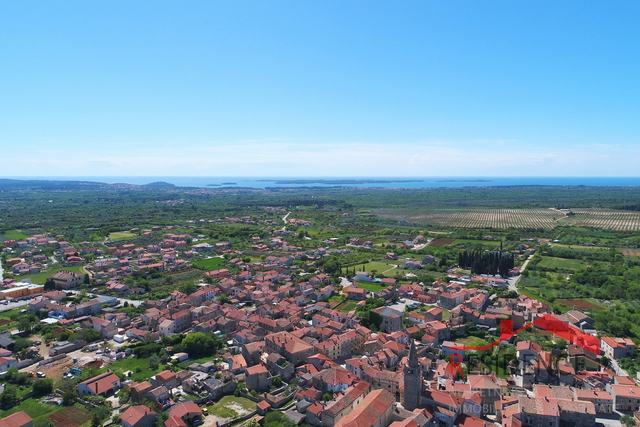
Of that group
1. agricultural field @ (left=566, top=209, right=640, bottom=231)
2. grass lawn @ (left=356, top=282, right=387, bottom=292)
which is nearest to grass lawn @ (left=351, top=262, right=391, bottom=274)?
grass lawn @ (left=356, top=282, right=387, bottom=292)

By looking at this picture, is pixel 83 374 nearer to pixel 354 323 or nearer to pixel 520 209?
pixel 354 323

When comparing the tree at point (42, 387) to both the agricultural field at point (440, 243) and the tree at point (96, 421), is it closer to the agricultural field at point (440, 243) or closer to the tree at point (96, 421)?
the tree at point (96, 421)

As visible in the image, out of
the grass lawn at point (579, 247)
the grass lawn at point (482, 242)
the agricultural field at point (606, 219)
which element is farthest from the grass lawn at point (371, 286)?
the agricultural field at point (606, 219)

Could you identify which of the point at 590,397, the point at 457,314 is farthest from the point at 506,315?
the point at 590,397

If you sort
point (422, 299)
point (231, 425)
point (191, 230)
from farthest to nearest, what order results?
1. point (191, 230)
2. point (422, 299)
3. point (231, 425)

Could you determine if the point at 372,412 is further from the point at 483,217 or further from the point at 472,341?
the point at 483,217

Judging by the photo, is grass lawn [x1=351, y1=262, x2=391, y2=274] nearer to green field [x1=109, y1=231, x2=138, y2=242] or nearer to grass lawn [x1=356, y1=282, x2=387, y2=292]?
grass lawn [x1=356, y1=282, x2=387, y2=292]
